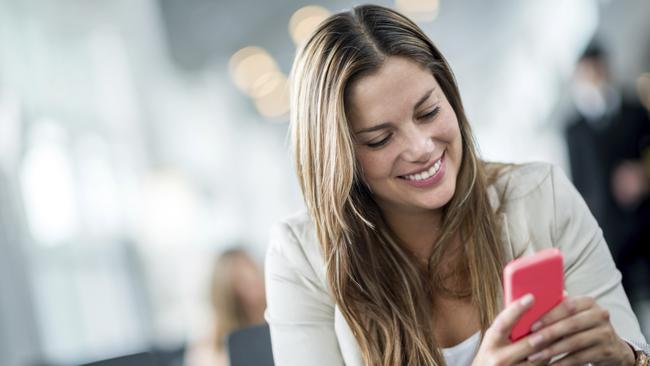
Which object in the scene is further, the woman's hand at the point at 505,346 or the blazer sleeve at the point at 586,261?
the blazer sleeve at the point at 586,261

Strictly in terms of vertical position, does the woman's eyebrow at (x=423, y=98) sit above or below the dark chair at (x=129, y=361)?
above

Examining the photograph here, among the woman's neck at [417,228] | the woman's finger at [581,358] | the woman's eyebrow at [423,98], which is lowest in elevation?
the woman's finger at [581,358]

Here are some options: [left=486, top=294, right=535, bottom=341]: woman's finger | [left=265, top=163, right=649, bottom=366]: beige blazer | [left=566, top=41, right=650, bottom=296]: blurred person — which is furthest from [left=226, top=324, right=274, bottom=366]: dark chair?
[left=566, top=41, right=650, bottom=296]: blurred person

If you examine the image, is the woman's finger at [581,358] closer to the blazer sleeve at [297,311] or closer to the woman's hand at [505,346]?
the woman's hand at [505,346]

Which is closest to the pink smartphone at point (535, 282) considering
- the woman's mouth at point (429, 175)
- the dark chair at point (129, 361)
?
the woman's mouth at point (429, 175)

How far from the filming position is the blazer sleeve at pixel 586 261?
1.75m

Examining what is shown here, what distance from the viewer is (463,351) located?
1850 mm

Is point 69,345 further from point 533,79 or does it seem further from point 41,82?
point 533,79

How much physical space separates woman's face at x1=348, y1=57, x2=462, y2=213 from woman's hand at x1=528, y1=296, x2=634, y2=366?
42 cm

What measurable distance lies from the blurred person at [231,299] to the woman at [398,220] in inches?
85.4

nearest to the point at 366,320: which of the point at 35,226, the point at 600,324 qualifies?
the point at 600,324

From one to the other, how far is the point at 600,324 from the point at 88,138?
525 centimetres

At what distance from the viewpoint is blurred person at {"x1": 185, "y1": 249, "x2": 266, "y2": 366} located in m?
4.14

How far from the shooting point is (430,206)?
5.95 ft
